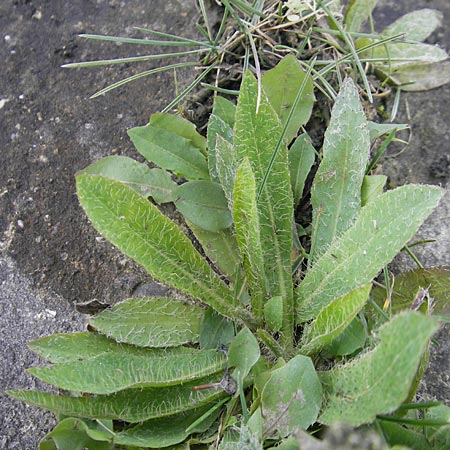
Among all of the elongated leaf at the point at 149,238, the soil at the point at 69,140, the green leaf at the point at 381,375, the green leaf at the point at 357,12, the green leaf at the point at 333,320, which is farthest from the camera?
the green leaf at the point at 357,12

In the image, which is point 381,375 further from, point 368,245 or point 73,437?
point 73,437

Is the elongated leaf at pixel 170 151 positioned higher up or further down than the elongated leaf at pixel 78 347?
higher up

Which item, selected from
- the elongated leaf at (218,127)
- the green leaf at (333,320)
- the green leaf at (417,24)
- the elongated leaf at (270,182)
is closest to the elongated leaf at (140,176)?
the elongated leaf at (218,127)

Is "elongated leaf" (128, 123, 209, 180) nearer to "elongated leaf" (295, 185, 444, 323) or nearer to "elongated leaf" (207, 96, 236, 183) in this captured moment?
"elongated leaf" (207, 96, 236, 183)

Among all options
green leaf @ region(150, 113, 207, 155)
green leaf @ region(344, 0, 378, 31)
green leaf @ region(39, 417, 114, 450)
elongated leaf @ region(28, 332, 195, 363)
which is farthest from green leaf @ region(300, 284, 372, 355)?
green leaf @ region(344, 0, 378, 31)

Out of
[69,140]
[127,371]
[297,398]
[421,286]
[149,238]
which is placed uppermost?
[69,140]

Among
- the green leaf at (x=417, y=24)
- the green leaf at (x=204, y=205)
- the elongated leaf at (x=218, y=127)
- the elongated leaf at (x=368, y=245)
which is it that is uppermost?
the elongated leaf at (x=218, y=127)

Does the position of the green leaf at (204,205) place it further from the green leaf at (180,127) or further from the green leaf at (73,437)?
the green leaf at (73,437)

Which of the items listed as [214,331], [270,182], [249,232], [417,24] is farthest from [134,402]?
[417,24]
